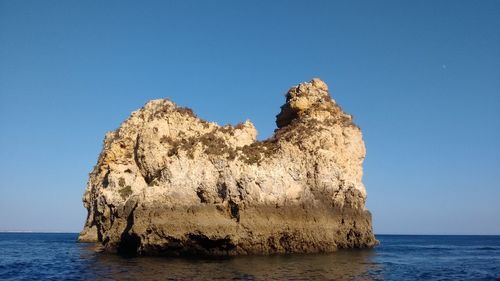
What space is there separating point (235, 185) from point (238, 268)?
33.9 feet

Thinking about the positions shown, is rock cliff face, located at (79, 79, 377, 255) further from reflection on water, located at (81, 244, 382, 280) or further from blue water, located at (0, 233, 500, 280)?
blue water, located at (0, 233, 500, 280)

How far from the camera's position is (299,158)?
40594 millimetres

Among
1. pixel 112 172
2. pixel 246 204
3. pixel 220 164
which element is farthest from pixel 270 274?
pixel 112 172

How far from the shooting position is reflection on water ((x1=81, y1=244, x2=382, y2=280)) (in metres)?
24.2

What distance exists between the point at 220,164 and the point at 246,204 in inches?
157

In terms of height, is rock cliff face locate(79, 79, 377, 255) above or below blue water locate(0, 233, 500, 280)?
above

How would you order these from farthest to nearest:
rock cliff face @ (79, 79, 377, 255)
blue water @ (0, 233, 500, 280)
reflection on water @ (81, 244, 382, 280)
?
rock cliff face @ (79, 79, 377, 255), blue water @ (0, 233, 500, 280), reflection on water @ (81, 244, 382, 280)

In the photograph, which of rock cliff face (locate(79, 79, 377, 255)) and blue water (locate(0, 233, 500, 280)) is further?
rock cliff face (locate(79, 79, 377, 255))

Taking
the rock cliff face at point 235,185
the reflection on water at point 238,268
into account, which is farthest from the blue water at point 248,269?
the rock cliff face at point 235,185

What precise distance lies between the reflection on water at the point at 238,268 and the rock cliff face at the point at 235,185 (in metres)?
2.72

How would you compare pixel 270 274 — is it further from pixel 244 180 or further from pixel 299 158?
pixel 299 158

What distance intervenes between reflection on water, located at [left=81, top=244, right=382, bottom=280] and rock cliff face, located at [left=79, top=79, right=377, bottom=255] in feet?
8.91

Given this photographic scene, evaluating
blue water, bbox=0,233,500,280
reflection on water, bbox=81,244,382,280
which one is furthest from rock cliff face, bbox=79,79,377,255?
blue water, bbox=0,233,500,280

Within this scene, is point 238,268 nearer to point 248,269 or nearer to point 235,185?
point 248,269
